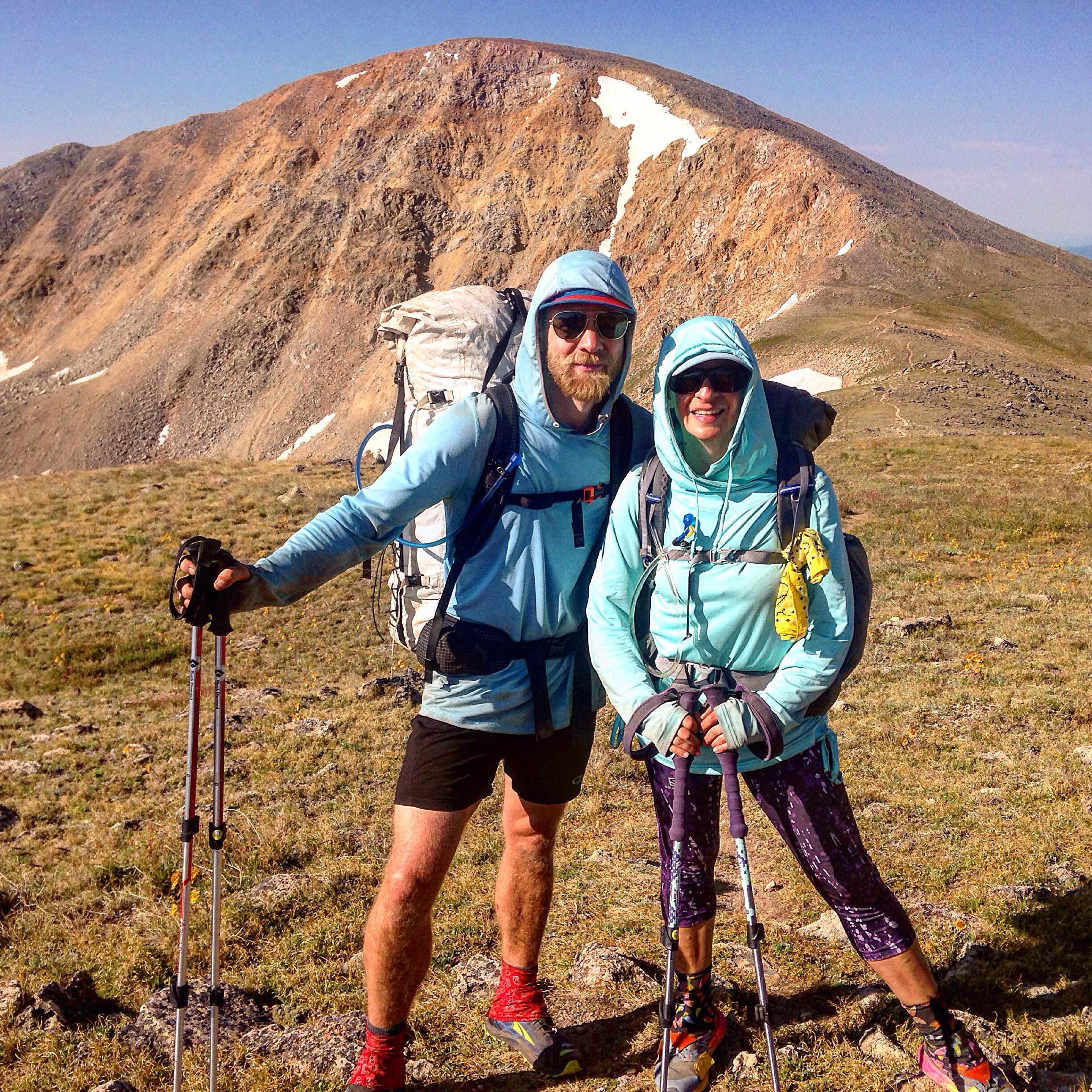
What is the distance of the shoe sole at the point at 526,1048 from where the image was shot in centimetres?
404

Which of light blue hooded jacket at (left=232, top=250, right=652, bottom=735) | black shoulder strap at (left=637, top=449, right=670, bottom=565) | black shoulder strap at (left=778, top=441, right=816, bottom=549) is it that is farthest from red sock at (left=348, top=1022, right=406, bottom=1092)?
black shoulder strap at (left=778, top=441, right=816, bottom=549)

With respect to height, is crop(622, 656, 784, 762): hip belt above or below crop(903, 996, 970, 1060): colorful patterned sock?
above

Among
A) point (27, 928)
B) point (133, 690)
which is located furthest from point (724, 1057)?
point (133, 690)

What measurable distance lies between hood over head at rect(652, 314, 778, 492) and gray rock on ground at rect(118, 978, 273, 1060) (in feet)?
10.7

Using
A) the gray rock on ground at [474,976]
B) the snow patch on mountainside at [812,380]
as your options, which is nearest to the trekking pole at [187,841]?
the gray rock on ground at [474,976]

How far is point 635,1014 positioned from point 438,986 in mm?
1029

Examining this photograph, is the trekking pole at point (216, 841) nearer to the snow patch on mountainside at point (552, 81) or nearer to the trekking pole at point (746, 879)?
the trekking pole at point (746, 879)

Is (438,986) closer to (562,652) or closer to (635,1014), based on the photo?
(635,1014)

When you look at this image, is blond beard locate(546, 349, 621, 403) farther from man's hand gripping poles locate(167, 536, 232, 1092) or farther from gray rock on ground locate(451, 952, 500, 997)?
gray rock on ground locate(451, 952, 500, 997)

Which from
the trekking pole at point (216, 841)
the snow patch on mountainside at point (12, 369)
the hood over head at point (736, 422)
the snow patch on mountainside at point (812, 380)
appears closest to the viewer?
the hood over head at point (736, 422)

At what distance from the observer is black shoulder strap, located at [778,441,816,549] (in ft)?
10.7

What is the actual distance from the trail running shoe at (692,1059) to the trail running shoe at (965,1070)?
84 centimetres

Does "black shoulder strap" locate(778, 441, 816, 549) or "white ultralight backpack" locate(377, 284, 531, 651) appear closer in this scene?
"black shoulder strap" locate(778, 441, 816, 549)

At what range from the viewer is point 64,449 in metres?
76.2
